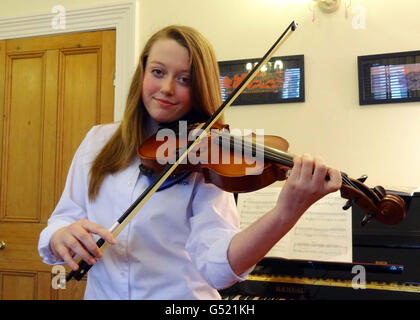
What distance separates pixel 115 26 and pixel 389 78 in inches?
57.4

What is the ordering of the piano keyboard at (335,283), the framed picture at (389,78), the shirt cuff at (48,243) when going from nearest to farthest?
1. the shirt cuff at (48,243)
2. the piano keyboard at (335,283)
3. the framed picture at (389,78)

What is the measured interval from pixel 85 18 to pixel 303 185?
6.63ft

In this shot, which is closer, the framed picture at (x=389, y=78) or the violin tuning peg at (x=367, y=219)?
the violin tuning peg at (x=367, y=219)

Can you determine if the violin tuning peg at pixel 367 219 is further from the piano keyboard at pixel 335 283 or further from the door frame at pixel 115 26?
the door frame at pixel 115 26

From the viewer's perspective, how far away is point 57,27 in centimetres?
242

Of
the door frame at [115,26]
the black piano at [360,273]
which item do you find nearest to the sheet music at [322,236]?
the black piano at [360,273]

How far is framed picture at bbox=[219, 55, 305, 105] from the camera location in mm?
2043

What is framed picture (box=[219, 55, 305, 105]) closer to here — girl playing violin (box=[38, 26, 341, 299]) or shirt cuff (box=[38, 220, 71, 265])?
girl playing violin (box=[38, 26, 341, 299])

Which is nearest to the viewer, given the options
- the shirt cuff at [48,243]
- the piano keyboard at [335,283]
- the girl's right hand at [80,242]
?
the girl's right hand at [80,242]

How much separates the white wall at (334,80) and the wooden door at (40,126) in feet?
2.27

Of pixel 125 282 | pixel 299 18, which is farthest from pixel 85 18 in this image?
pixel 125 282

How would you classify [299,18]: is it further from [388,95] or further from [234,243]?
[234,243]

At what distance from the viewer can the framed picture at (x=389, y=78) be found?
189 cm
